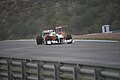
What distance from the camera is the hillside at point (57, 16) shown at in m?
78.2

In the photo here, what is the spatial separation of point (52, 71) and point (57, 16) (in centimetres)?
8145

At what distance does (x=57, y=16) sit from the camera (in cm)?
8762

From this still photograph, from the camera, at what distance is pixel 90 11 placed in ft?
271

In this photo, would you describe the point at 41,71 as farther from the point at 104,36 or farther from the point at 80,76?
the point at 104,36

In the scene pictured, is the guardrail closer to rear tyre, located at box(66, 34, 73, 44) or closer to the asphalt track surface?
the asphalt track surface

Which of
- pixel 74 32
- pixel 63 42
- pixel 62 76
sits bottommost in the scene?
pixel 74 32

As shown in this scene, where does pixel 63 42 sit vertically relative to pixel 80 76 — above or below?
below

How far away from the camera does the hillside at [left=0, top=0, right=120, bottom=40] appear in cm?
7819

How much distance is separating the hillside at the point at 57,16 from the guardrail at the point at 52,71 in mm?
65342

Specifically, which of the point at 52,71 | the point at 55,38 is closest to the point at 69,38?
the point at 55,38

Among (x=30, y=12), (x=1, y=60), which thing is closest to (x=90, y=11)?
(x=30, y=12)

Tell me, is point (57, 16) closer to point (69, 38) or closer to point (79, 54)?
point (69, 38)

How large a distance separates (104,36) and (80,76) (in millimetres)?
32163

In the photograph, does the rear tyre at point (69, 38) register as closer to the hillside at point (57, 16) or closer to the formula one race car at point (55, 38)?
the formula one race car at point (55, 38)
